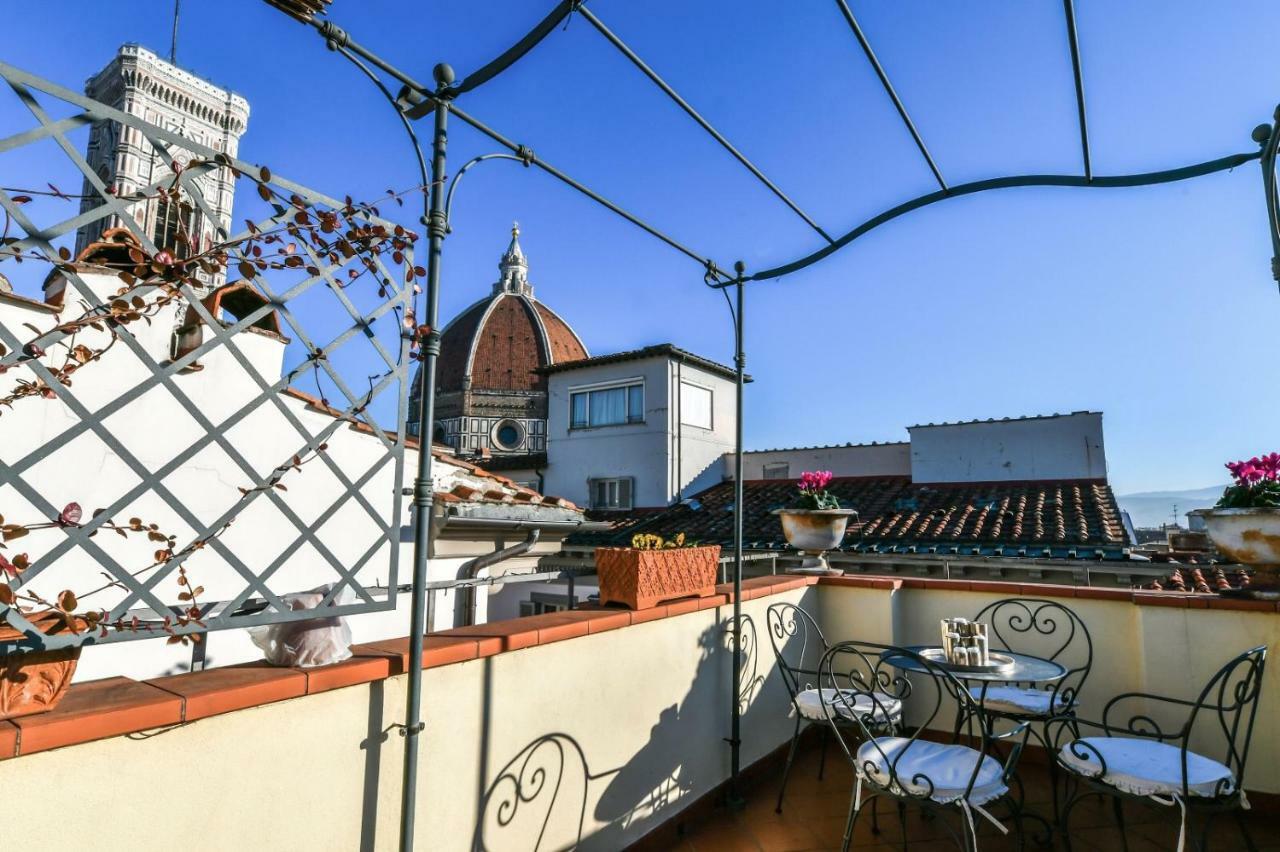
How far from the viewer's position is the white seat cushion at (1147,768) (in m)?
2.29

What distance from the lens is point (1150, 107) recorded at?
2426 millimetres

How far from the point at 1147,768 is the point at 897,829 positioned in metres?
1.09

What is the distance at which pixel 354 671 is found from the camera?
5.57 ft

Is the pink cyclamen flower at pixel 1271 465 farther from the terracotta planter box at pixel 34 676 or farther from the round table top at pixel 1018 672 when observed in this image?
the terracotta planter box at pixel 34 676

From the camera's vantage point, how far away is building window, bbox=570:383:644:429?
1778 cm

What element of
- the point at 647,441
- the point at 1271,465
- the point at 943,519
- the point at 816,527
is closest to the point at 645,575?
the point at 816,527

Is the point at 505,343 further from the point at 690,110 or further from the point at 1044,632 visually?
the point at 690,110

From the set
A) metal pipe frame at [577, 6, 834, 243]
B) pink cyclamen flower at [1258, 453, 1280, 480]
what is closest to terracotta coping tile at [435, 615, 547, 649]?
metal pipe frame at [577, 6, 834, 243]

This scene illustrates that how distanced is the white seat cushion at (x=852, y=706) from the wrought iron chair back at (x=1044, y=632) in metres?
1.02

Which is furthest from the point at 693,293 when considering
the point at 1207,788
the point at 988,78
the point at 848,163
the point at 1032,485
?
the point at 1032,485

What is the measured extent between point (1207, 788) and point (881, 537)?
29.3 ft

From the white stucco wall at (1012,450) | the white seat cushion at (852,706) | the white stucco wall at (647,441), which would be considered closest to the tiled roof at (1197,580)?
the white stucco wall at (1012,450)

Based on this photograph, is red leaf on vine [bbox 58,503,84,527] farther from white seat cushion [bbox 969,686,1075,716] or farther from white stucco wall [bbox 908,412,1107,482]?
white stucco wall [bbox 908,412,1107,482]

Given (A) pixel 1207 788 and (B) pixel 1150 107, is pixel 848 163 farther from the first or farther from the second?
(A) pixel 1207 788
